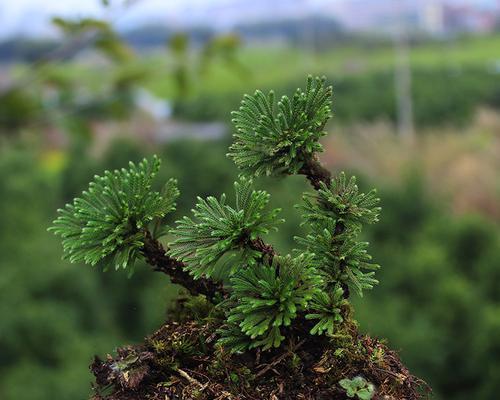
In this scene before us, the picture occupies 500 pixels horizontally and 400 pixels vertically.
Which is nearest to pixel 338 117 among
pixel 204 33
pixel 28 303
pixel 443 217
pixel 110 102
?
pixel 204 33

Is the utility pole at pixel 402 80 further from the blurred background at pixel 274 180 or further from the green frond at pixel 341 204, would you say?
the green frond at pixel 341 204

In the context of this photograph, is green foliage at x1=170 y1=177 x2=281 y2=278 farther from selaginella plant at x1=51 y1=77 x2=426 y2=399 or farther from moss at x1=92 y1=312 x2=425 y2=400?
moss at x1=92 y1=312 x2=425 y2=400

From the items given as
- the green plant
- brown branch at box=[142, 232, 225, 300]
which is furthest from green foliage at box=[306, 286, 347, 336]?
brown branch at box=[142, 232, 225, 300]

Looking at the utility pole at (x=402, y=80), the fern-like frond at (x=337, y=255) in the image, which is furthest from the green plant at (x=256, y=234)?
the utility pole at (x=402, y=80)

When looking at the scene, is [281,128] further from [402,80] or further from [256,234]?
[402,80]

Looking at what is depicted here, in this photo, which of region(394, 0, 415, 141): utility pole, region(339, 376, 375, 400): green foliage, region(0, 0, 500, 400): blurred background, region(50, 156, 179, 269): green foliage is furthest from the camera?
region(394, 0, 415, 141): utility pole

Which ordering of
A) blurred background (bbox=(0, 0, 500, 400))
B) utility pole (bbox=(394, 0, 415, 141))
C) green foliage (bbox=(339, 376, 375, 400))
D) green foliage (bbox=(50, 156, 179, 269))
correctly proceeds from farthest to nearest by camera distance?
1. utility pole (bbox=(394, 0, 415, 141))
2. blurred background (bbox=(0, 0, 500, 400))
3. green foliage (bbox=(50, 156, 179, 269))
4. green foliage (bbox=(339, 376, 375, 400))

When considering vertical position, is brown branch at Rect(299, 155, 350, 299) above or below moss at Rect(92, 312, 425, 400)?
above
